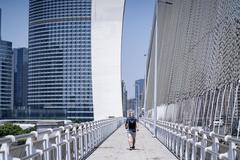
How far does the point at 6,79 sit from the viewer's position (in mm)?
108750

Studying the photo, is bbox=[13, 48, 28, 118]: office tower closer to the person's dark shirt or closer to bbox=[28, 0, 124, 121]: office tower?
bbox=[28, 0, 124, 121]: office tower

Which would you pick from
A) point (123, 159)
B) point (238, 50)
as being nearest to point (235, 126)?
point (238, 50)

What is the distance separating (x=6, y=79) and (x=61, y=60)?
1753cm

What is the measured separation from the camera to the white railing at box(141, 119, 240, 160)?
24.4ft

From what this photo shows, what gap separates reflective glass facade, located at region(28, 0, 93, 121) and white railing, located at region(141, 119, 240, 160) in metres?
70.7

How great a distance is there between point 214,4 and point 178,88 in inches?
517

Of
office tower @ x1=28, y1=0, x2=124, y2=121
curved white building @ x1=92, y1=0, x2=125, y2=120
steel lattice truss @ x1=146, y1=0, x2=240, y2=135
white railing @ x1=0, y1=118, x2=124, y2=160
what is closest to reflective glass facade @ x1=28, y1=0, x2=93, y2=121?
office tower @ x1=28, y1=0, x2=124, y2=121

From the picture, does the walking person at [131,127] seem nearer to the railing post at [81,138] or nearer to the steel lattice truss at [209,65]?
the railing post at [81,138]

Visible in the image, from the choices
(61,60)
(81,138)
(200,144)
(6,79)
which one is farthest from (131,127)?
(6,79)

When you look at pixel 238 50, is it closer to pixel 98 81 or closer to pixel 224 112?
pixel 224 112

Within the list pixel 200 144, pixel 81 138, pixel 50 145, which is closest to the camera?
pixel 50 145

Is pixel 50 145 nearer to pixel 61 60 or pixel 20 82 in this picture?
pixel 61 60

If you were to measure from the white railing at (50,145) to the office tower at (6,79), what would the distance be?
261 ft

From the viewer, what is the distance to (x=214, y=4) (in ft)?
63.2
